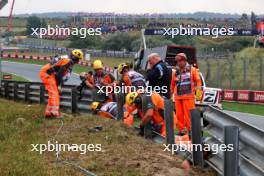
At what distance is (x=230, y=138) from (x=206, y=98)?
11993 millimetres

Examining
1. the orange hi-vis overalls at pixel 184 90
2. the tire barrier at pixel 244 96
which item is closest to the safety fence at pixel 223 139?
the orange hi-vis overalls at pixel 184 90

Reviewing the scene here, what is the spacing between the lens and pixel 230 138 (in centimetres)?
560

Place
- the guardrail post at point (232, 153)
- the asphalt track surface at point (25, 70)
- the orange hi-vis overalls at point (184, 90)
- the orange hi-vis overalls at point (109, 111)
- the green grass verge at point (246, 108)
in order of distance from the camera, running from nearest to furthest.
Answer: the guardrail post at point (232, 153)
the orange hi-vis overalls at point (184, 90)
the orange hi-vis overalls at point (109, 111)
the green grass verge at point (246, 108)
the asphalt track surface at point (25, 70)

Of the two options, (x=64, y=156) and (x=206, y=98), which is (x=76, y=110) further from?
(x=64, y=156)

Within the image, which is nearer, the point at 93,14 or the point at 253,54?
the point at 253,54

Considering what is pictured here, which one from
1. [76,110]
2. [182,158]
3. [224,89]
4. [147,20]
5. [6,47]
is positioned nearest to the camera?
[182,158]

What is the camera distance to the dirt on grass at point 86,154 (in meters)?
6.72

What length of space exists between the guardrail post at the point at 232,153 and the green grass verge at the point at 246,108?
16.5 m

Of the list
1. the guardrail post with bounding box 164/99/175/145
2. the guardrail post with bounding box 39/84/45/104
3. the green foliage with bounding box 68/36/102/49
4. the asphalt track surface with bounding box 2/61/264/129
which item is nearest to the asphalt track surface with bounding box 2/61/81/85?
the asphalt track surface with bounding box 2/61/264/129

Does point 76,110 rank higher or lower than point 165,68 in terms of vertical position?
lower

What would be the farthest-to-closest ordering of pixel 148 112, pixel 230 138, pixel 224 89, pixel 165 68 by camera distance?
pixel 224 89 → pixel 165 68 → pixel 148 112 → pixel 230 138

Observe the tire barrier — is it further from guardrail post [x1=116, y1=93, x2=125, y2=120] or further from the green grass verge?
guardrail post [x1=116, y1=93, x2=125, y2=120]

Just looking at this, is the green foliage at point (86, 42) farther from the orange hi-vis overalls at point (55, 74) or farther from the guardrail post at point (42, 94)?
the orange hi-vis overalls at point (55, 74)

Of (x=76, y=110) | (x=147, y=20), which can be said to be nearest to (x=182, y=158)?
(x=76, y=110)
